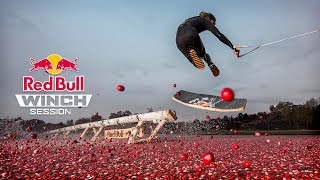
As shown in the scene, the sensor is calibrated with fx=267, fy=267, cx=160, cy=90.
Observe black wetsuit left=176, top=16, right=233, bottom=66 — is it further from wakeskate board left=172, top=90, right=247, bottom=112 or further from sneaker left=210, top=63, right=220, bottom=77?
wakeskate board left=172, top=90, right=247, bottom=112

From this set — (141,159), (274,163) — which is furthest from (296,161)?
(141,159)

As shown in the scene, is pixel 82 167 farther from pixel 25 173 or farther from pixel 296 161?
pixel 296 161

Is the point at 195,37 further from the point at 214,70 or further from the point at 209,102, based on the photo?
the point at 209,102

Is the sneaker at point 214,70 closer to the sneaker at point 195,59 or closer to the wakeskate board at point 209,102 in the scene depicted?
the sneaker at point 195,59

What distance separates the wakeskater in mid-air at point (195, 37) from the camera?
8234 mm

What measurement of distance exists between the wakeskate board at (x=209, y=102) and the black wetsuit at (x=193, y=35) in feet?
13.8

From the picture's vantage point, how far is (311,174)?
7.53m

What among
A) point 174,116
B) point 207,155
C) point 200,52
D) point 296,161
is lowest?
point 296,161

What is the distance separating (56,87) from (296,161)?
588 inches

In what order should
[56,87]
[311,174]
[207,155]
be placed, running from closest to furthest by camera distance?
[207,155] → [311,174] → [56,87]

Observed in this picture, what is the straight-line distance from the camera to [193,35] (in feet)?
26.8

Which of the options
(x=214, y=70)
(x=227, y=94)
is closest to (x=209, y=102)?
(x=214, y=70)

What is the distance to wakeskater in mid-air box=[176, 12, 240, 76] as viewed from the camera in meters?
8.23

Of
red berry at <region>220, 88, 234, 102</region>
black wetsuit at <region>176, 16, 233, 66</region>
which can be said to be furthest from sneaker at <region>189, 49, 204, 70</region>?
red berry at <region>220, 88, 234, 102</region>
